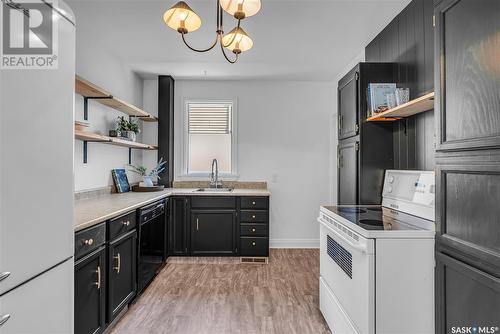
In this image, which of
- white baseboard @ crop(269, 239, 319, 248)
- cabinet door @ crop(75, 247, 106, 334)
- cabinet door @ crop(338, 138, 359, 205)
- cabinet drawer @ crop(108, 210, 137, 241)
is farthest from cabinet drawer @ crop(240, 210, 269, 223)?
cabinet door @ crop(75, 247, 106, 334)

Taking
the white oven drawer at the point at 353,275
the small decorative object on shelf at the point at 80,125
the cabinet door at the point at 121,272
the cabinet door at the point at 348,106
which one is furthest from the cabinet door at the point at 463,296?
the small decorative object on shelf at the point at 80,125

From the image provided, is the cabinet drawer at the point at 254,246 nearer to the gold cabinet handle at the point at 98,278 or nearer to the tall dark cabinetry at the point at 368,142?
the tall dark cabinetry at the point at 368,142

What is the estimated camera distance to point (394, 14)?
245cm

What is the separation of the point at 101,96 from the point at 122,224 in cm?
142

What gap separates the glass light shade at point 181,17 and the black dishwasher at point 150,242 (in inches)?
64.5

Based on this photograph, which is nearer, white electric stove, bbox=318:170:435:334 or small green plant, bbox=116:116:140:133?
white electric stove, bbox=318:170:435:334

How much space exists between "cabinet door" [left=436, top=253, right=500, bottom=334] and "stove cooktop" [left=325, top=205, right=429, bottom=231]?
300 mm

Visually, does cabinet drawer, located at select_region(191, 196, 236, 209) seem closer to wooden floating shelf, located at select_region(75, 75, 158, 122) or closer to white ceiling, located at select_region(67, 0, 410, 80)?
wooden floating shelf, located at select_region(75, 75, 158, 122)

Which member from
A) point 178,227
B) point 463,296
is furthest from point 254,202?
point 463,296

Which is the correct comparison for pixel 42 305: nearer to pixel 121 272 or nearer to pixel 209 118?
pixel 121 272

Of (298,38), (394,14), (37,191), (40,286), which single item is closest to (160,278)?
(40,286)

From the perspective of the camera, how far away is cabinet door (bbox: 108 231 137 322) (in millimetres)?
2002

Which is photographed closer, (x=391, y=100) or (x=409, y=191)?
(x=409, y=191)

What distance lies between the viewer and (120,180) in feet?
11.4
